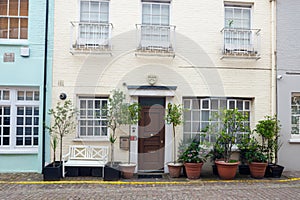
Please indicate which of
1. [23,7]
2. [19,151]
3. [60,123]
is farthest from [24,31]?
[19,151]

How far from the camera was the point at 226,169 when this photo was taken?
26.9 ft

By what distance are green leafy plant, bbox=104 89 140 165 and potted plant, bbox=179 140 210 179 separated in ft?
6.29

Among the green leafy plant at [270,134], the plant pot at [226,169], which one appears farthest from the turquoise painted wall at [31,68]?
the green leafy plant at [270,134]

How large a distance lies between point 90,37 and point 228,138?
562 cm

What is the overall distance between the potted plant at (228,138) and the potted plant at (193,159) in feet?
1.81

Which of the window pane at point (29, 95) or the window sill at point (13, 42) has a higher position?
the window sill at point (13, 42)

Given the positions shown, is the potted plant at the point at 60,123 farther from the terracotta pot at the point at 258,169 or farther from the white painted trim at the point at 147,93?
the terracotta pot at the point at 258,169

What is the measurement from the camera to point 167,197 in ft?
21.8

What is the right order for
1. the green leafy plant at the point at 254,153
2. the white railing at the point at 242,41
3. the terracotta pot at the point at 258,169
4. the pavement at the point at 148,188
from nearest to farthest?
the pavement at the point at 148,188 < the terracotta pot at the point at 258,169 < the green leafy plant at the point at 254,153 < the white railing at the point at 242,41

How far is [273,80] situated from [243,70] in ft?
3.68

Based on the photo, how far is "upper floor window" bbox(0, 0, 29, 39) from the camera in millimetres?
9055

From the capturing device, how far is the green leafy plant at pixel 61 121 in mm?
8477

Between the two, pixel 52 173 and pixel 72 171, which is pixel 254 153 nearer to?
pixel 72 171

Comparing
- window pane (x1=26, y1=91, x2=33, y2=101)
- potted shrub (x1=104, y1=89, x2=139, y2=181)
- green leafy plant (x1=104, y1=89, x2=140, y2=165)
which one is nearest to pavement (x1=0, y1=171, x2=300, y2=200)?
potted shrub (x1=104, y1=89, x2=139, y2=181)
